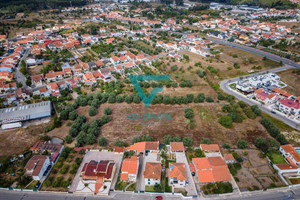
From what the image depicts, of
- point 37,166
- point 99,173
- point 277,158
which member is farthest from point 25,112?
point 277,158

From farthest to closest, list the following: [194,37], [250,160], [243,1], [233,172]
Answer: [243,1] → [194,37] → [250,160] → [233,172]

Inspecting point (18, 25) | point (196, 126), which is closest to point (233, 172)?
point (196, 126)

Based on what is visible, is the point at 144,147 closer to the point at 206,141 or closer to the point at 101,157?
the point at 101,157

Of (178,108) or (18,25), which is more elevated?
(18,25)

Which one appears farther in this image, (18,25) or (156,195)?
(18,25)

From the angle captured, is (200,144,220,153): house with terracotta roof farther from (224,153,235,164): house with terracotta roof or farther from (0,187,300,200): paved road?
(0,187,300,200): paved road

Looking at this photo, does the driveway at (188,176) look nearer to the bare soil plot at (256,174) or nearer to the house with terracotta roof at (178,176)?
the house with terracotta roof at (178,176)

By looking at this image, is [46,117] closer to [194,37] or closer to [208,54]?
[208,54]
